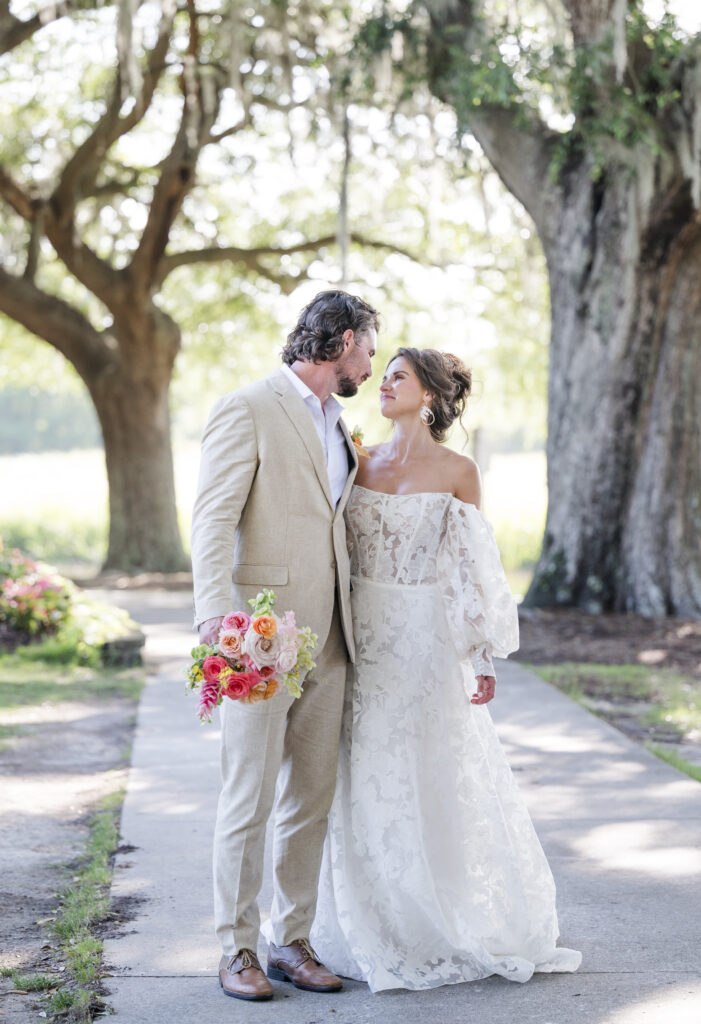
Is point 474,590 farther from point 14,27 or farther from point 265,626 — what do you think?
point 14,27

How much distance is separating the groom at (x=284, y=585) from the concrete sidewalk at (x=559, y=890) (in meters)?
0.20

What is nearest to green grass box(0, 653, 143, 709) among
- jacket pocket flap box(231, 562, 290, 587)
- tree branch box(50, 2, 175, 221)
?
jacket pocket flap box(231, 562, 290, 587)

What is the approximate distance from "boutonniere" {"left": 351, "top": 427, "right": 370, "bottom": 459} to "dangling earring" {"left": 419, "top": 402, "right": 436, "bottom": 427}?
22 centimetres

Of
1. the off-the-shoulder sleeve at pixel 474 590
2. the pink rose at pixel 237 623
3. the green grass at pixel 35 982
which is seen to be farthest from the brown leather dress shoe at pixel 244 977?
the off-the-shoulder sleeve at pixel 474 590

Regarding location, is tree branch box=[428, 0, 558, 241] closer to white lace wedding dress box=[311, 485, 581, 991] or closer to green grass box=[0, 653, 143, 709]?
green grass box=[0, 653, 143, 709]

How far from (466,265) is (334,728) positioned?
50.4ft

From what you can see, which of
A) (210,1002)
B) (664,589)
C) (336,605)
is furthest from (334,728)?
(664,589)

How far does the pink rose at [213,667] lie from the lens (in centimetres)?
311

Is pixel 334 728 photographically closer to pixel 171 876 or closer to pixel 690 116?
pixel 171 876

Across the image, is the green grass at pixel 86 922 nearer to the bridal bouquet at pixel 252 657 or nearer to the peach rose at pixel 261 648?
the bridal bouquet at pixel 252 657

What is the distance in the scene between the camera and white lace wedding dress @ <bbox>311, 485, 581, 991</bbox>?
3.46 meters

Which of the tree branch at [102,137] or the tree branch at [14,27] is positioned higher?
the tree branch at [14,27]

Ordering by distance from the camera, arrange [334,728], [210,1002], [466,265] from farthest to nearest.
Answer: [466,265]
[334,728]
[210,1002]

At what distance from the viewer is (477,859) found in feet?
11.7
